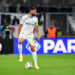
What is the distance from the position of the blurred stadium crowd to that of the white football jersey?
29.1 ft

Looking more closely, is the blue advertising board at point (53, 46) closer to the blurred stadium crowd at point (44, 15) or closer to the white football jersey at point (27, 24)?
the blurred stadium crowd at point (44, 15)

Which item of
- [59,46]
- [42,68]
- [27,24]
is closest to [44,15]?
[59,46]

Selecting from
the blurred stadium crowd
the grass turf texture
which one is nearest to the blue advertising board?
the blurred stadium crowd

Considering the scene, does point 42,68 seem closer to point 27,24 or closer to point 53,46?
point 27,24

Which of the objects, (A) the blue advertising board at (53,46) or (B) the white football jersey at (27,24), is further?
(A) the blue advertising board at (53,46)

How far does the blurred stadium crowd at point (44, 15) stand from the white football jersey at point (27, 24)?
886cm

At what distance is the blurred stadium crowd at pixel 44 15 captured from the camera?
23.9 meters

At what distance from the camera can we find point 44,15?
2445cm

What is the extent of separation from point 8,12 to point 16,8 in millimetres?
685

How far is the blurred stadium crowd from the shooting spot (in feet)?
78.4

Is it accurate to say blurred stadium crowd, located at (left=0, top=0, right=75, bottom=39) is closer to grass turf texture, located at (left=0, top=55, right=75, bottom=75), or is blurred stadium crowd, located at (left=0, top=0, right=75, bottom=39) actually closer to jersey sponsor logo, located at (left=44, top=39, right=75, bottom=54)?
jersey sponsor logo, located at (left=44, top=39, right=75, bottom=54)

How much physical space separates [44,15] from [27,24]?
10.4 meters

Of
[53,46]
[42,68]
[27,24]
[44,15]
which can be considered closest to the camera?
[42,68]

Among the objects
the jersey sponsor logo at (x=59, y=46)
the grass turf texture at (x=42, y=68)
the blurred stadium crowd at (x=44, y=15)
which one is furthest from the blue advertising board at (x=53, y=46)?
the grass turf texture at (x=42, y=68)
